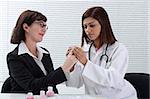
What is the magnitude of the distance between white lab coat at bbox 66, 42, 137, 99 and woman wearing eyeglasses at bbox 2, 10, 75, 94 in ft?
0.46

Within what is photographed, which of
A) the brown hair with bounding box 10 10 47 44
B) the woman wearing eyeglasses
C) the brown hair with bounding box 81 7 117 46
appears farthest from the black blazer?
the brown hair with bounding box 81 7 117 46

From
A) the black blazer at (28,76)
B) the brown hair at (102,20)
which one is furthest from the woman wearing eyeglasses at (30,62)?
the brown hair at (102,20)

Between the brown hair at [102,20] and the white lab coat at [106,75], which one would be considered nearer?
the white lab coat at [106,75]

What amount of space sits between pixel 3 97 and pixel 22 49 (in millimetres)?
388

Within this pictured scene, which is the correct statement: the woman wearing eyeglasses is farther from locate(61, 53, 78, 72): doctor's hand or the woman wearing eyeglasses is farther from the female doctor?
the female doctor

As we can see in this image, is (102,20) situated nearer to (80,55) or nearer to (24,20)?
(80,55)

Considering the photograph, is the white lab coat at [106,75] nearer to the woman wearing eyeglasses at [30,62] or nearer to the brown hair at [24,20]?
the woman wearing eyeglasses at [30,62]

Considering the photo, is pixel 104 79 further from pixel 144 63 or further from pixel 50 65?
pixel 144 63

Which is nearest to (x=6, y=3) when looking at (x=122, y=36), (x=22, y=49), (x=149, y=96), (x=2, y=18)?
(x=2, y=18)

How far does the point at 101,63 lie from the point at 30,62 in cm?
46

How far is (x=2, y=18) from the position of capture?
2545 millimetres

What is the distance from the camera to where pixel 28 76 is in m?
1.58

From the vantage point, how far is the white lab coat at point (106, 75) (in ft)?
4.99

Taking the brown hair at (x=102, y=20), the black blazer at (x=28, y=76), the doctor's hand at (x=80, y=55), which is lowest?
the black blazer at (x=28, y=76)
